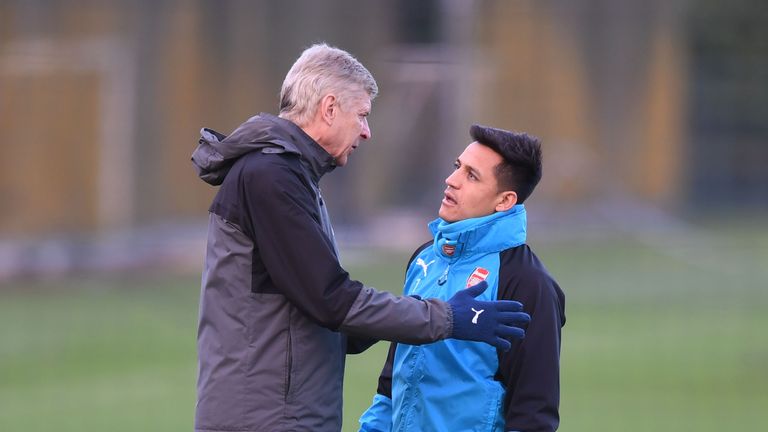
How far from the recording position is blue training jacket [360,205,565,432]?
146 inches

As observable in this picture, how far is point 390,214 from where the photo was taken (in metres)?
21.6

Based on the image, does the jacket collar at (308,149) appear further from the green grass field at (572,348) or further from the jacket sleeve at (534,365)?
the green grass field at (572,348)

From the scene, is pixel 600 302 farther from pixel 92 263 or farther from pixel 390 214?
pixel 92 263

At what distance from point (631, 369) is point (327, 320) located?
10009 mm

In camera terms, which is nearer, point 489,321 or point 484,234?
point 489,321

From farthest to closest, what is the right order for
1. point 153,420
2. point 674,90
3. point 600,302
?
point 674,90 → point 600,302 → point 153,420

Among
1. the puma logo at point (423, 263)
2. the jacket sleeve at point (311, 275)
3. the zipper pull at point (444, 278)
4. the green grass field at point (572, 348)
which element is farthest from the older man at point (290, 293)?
the green grass field at point (572, 348)

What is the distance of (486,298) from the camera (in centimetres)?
378

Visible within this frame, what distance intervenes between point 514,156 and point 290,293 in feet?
2.59

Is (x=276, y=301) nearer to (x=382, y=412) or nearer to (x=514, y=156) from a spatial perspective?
(x=382, y=412)

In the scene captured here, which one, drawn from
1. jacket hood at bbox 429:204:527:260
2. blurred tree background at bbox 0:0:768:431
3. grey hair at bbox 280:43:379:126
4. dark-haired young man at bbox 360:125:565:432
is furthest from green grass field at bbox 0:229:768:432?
grey hair at bbox 280:43:379:126

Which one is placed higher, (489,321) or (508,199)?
(508,199)

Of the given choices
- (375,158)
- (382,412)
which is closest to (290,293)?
(382,412)

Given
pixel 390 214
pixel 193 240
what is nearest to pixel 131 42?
pixel 193 240
